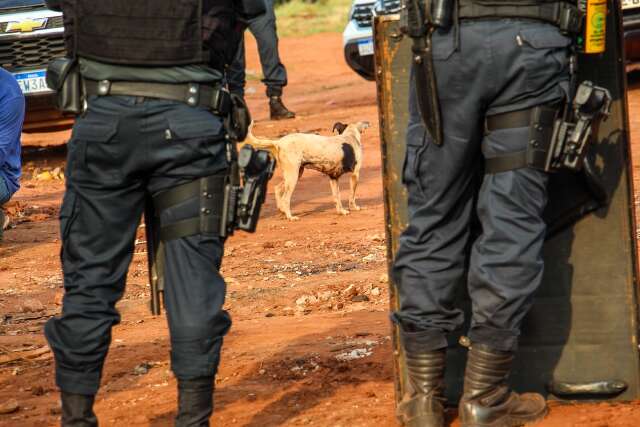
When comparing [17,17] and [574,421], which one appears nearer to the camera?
[574,421]

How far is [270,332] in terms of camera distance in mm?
6453

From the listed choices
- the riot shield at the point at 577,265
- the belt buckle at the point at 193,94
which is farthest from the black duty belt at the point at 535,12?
the belt buckle at the point at 193,94

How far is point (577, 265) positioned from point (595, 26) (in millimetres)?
924

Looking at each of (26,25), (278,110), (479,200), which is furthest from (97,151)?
(278,110)

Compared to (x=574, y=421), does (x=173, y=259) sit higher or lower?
higher

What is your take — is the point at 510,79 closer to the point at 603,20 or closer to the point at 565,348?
the point at 603,20

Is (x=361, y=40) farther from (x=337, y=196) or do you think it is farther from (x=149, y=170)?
(x=149, y=170)

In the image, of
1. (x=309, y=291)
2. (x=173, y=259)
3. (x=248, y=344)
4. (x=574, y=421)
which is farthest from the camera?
(x=309, y=291)

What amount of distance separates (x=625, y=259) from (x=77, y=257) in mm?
1935

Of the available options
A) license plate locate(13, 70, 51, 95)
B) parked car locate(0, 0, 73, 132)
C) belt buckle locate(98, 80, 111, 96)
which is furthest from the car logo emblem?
belt buckle locate(98, 80, 111, 96)

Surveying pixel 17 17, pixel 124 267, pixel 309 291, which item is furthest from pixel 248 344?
pixel 17 17

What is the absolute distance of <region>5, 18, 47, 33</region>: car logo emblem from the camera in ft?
43.1

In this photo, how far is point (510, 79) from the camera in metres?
4.23

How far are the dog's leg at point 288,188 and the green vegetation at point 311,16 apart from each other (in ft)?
63.3
